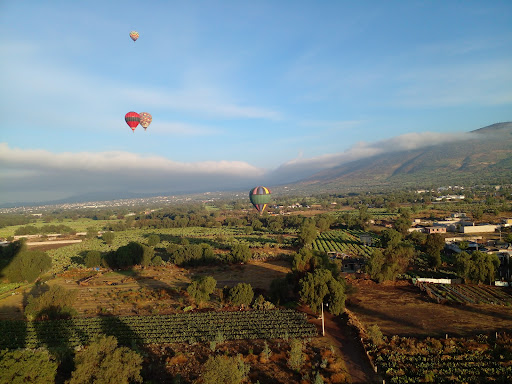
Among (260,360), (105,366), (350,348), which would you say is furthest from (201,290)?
(105,366)

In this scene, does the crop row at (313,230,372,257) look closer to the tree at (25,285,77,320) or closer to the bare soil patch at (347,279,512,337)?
the bare soil patch at (347,279,512,337)

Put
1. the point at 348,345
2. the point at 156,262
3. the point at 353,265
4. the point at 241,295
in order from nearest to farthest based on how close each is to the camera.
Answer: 1. the point at 348,345
2. the point at 241,295
3. the point at 353,265
4. the point at 156,262

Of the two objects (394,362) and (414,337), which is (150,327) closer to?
(394,362)

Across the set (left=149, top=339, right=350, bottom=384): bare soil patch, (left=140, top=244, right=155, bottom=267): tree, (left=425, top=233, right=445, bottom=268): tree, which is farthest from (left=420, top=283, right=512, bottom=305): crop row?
(left=140, top=244, right=155, bottom=267): tree

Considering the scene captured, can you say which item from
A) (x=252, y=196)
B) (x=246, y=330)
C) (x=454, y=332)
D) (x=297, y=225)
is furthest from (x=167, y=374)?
(x=297, y=225)

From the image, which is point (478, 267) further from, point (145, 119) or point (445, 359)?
point (145, 119)
